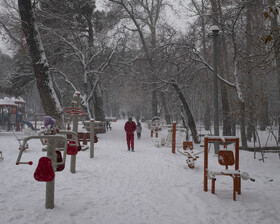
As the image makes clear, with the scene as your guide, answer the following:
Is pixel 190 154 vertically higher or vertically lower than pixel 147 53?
lower

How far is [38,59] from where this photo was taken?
384 inches

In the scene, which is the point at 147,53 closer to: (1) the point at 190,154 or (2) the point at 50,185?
(1) the point at 190,154

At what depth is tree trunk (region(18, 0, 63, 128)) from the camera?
954 centimetres

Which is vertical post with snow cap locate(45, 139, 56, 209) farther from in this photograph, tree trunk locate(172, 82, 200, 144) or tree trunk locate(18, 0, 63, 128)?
tree trunk locate(172, 82, 200, 144)

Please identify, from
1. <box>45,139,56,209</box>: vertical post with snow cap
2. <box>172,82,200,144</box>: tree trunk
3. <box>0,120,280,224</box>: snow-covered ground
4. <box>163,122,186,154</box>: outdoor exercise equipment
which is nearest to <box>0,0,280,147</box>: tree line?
<box>172,82,200,144</box>: tree trunk

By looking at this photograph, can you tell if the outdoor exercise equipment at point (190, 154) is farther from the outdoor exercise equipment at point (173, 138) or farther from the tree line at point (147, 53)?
the tree line at point (147, 53)

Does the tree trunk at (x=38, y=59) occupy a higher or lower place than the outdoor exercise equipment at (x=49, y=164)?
higher

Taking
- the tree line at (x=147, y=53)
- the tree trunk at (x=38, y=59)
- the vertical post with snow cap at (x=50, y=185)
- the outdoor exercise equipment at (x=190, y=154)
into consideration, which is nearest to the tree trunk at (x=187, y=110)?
the tree line at (x=147, y=53)

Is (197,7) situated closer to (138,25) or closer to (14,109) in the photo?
(138,25)

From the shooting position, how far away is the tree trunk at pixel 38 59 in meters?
9.54

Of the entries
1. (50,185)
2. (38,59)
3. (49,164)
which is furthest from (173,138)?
(49,164)

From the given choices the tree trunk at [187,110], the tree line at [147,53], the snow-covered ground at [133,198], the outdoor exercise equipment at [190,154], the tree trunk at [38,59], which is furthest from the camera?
the tree trunk at [187,110]

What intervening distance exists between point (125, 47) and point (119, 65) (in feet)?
5.03

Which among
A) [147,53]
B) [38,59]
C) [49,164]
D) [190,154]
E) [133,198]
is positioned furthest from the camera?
[147,53]
